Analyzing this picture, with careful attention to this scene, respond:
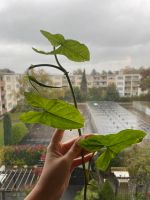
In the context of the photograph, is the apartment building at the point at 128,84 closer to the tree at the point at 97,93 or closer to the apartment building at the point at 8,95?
the tree at the point at 97,93

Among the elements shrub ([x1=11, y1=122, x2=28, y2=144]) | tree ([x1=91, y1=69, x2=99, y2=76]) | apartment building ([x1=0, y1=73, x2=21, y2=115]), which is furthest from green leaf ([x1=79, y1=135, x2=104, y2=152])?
shrub ([x1=11, y1=122, x2=28, y2=144])

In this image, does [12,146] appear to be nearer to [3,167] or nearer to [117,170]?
[3,167]

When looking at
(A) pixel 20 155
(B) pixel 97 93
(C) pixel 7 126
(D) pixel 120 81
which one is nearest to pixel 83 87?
(B) pixel 97 93

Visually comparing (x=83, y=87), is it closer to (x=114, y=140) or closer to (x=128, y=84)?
(x=128, y=84)

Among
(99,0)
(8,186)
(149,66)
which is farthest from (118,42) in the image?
(8,186)

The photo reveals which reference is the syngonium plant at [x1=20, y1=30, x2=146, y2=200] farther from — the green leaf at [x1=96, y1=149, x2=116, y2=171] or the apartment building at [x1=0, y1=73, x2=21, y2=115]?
the apartment building at [x1=0, y1=73, x2=21, y2=115]

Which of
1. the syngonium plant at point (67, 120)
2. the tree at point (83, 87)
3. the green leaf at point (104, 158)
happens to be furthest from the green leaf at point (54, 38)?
the tree at point (83, 87)

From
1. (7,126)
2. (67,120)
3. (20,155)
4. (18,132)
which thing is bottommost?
(20,155)

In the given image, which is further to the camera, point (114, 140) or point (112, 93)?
point (112, 93)
